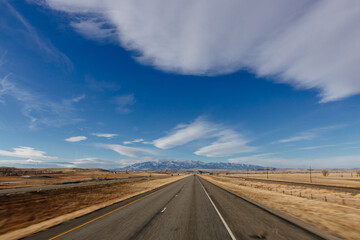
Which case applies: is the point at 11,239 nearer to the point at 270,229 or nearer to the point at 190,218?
the point at 190,218

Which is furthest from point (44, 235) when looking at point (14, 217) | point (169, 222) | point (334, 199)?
point (334, 199)

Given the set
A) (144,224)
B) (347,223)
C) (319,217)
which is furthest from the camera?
(319,217)

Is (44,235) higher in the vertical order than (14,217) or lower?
higher

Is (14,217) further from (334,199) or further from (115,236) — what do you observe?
(334,199)

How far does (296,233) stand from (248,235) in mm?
2124

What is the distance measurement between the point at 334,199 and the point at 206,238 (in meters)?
20.3

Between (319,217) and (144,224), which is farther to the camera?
(319,217)

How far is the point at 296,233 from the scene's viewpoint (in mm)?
8039

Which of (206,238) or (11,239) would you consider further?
(11,239)

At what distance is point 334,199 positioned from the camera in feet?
67.4

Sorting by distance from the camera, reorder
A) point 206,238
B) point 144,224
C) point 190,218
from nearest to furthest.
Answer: point 206,238, point 144,224, point 190,218

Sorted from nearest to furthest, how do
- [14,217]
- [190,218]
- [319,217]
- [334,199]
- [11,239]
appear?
1. [11,239]
2. [190,218]
3. [319,217]
4. [14,217]
5. [334,199]

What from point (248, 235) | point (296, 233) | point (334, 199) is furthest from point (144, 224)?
point (334, 199)

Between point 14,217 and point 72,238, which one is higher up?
point 72,238
